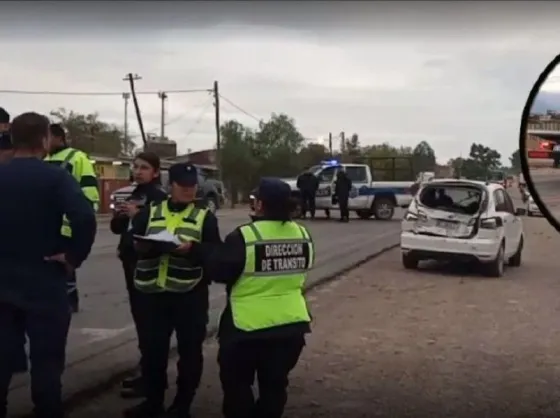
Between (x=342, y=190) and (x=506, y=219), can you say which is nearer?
(x=506, y=219)

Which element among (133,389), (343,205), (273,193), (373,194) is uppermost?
(273,193)

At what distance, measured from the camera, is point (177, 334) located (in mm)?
5633

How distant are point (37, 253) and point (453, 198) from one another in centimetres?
1151

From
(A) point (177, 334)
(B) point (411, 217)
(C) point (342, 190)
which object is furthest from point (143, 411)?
(C) point (342, 190)

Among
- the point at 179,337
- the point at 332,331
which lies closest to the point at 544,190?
the point at 179,337

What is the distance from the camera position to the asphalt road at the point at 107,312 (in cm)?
670

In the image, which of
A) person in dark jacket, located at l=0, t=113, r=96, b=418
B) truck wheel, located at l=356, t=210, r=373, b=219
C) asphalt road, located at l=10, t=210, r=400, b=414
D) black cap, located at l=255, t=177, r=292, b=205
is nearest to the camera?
person in dark jacket, located at l=0, t=113, r=96, b=418

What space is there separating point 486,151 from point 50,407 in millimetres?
2523

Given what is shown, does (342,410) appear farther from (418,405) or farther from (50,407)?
(50,407)

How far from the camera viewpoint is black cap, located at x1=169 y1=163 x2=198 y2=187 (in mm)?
5496

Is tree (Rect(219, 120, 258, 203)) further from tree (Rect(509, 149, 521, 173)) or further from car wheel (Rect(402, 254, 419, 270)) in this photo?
tree (Rect(509, 149, 521, 173))

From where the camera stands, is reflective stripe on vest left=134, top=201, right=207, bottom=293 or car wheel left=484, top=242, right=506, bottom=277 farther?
car wheel left=484, top=242, right=506, bottom=277

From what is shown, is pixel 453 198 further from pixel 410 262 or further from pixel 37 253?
pixel 37 253

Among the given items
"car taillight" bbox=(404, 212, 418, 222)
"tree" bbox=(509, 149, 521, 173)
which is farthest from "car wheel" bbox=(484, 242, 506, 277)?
"tree" bbox=(509, 149, 521, 173)
